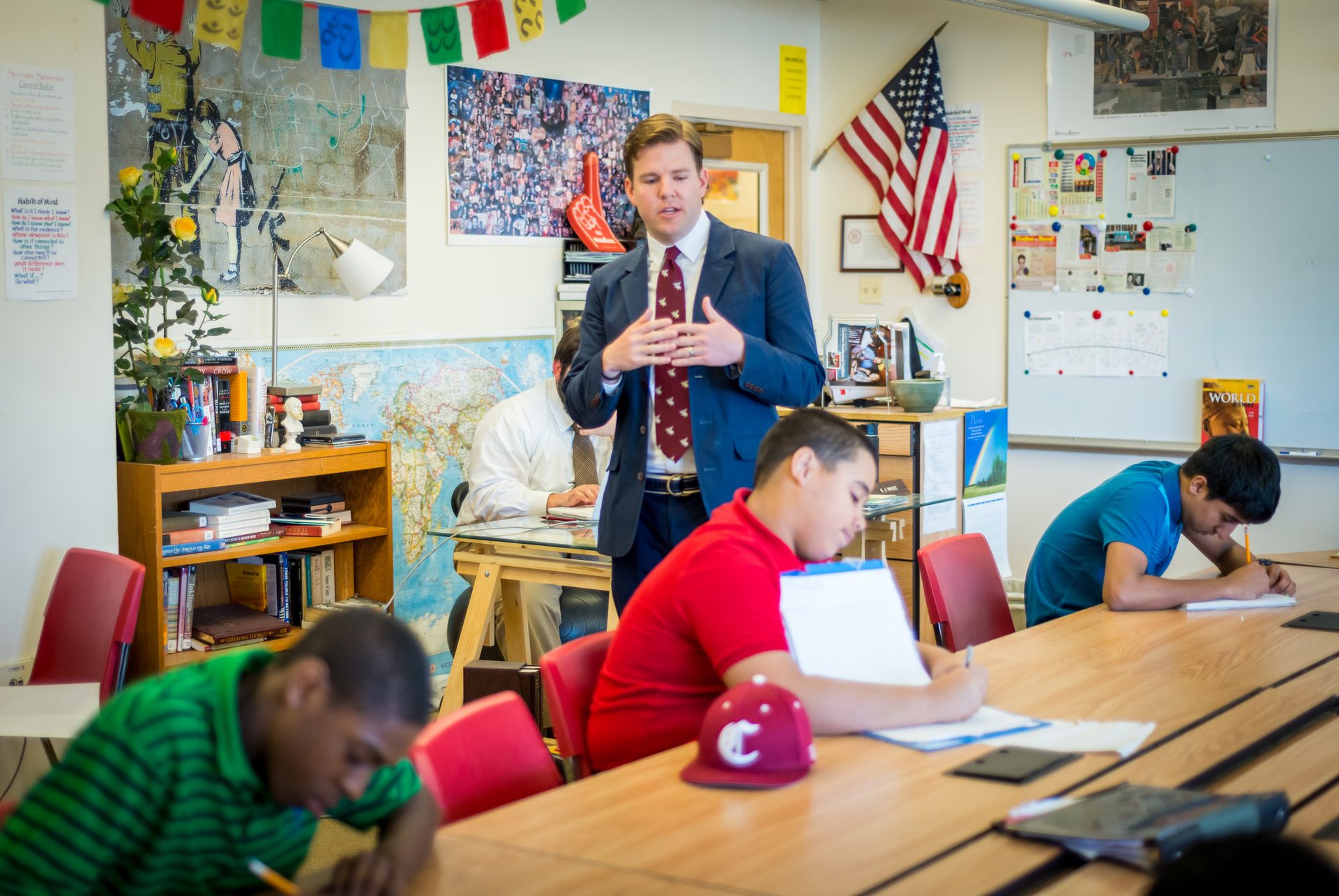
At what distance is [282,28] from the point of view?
3.53 m

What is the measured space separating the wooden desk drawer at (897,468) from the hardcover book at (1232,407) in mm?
1702

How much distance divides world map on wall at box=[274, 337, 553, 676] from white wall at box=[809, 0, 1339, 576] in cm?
216

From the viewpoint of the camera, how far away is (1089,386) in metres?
6.27

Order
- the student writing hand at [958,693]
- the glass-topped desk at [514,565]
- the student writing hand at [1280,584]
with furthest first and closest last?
1. the glass-topped desk at [514,565]
2. the student writing hand at [1280,584]
3. the student writing hand at [958,693]

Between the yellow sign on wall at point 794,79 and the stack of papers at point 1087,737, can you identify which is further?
the yellow sign on wall at point 794,79

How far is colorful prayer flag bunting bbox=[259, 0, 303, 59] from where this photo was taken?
3506mm

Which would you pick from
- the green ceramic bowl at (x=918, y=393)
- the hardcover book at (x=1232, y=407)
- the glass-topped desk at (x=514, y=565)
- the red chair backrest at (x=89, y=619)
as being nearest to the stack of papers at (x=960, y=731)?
the glass-topped desk at (x=514, y=565)

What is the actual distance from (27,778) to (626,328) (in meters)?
2.14

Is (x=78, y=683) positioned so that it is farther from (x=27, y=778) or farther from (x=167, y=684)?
(x=167, y=684)

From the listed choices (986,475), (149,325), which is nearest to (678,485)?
(149,325)

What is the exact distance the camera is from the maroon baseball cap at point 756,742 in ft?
5.68

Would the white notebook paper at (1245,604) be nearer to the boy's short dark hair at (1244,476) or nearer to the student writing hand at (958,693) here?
the boy's short dark hair at (1244,476)

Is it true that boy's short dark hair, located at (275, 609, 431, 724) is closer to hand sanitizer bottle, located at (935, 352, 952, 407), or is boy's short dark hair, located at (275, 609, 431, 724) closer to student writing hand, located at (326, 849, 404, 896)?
student writing hand, located at (326, 849, 404, 896)

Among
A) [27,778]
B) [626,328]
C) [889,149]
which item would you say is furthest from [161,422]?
[889,149]
